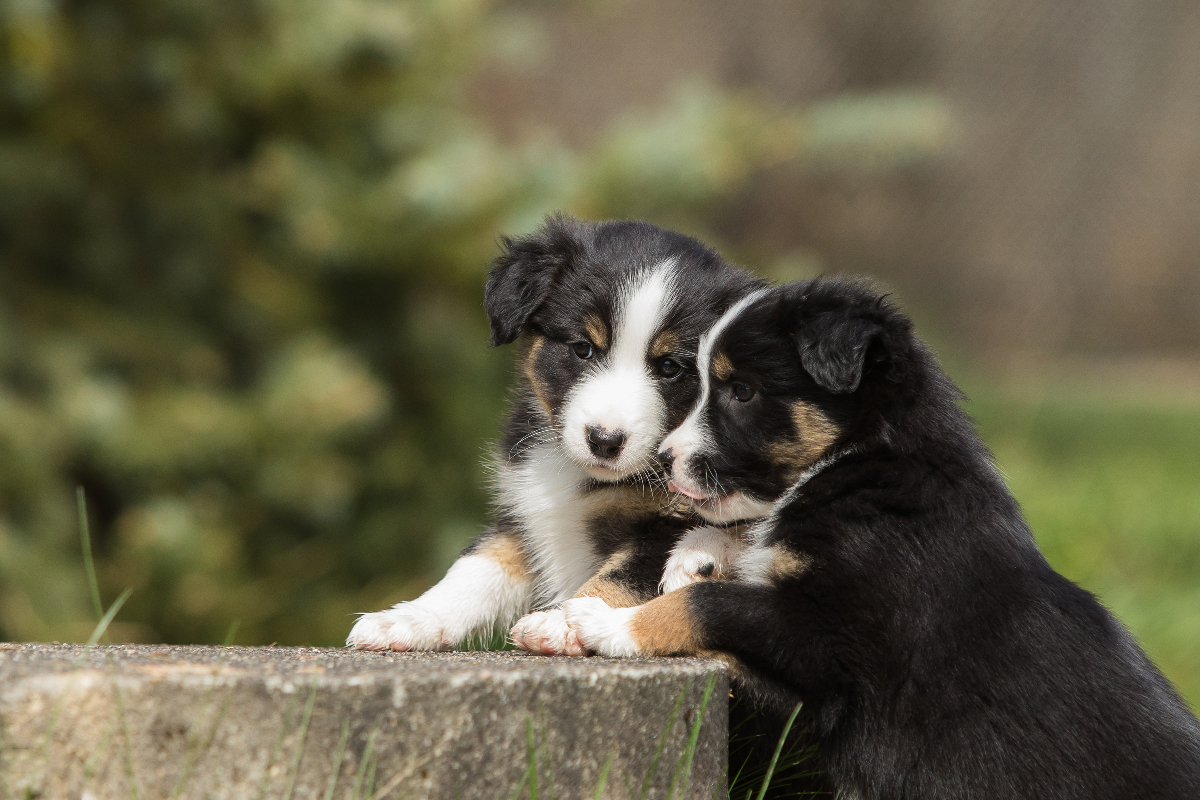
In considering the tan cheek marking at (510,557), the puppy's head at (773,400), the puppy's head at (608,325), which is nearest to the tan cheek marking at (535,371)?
the puppy's head at (608,325)

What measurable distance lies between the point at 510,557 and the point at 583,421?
1.61 feet

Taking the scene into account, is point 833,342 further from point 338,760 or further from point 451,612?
point 338,760

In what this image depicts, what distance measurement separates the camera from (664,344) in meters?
2.82

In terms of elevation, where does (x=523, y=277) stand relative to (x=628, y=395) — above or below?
above

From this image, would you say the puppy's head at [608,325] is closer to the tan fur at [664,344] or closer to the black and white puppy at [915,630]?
the tan fur at [664,344]

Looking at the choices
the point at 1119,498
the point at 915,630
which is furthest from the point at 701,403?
the point at 1119,498

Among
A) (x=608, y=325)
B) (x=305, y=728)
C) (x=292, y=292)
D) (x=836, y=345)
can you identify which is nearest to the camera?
(x=305, y=728)

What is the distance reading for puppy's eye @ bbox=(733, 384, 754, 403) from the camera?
104 inches

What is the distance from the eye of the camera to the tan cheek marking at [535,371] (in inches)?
118

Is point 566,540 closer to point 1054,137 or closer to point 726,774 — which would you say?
point 726,774

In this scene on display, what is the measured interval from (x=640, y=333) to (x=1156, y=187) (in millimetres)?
9457

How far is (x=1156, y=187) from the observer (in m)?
10.8

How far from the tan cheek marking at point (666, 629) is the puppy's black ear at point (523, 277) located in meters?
0.93

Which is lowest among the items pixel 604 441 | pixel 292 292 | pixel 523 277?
pixel 604 441
